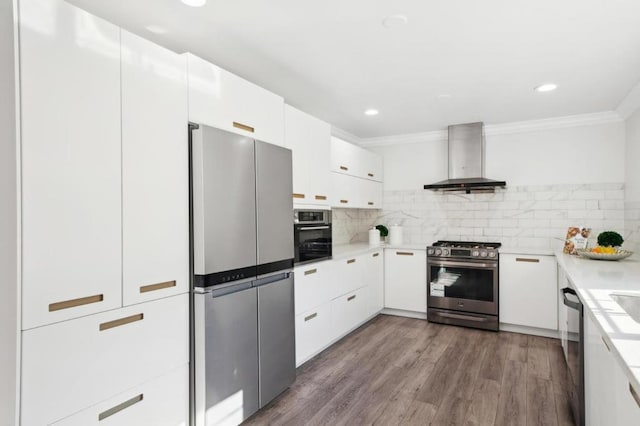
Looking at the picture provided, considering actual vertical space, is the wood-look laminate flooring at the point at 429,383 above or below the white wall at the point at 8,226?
below

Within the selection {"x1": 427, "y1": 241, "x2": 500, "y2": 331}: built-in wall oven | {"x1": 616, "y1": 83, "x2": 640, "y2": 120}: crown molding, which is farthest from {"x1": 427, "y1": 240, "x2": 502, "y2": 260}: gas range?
{"x1": 616, "y1": 83, "x2": 640, "y2": 120}: crown molding

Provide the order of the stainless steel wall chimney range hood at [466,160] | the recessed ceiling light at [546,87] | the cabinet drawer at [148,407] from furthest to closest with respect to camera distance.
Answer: the stainless steel wall chimney range hood at [466,160] < the recessed ceiling light at [546,87] < the cabinet drawer at [148,407]

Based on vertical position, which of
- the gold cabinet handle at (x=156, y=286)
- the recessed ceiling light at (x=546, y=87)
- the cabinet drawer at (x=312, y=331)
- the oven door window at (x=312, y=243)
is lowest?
the cabinet drawer at (x=312, y=331)

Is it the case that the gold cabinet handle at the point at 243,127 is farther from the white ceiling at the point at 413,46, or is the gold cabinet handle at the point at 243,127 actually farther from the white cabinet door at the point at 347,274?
the white cabinet door at the point at 347,274

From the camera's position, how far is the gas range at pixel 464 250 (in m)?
4.04

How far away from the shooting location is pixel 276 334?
2.48 meters

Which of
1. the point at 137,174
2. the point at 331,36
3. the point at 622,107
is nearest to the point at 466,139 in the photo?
the point at 622,107

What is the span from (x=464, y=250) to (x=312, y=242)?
1.99 m

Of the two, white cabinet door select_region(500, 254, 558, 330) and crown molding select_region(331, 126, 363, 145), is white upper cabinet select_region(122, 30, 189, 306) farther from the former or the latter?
white cabinet door select_region(500, 254, 558, 330)

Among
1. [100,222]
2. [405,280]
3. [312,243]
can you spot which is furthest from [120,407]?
[405,280]

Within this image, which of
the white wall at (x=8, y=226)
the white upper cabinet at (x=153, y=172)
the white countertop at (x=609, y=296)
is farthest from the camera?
the white upper cabinet at (x=153, y=172)

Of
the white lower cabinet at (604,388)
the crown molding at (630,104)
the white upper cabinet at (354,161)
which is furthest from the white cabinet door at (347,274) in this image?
the crown molding at (630,104)

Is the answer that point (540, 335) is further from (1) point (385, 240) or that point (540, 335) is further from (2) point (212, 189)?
(2) point (212, 189)

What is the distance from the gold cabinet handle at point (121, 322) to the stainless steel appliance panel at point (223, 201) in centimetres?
37
